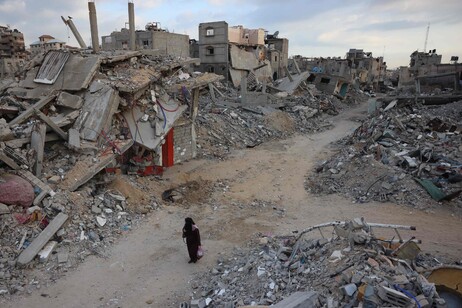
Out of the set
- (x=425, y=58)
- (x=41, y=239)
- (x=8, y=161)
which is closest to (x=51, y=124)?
(x=8, y=161)

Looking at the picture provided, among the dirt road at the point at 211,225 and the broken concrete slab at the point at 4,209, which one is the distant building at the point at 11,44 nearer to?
the dirt road at the point at 211,225

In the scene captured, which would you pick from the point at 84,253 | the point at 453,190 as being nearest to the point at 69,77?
the point at 84,253

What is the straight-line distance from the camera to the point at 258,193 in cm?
1112

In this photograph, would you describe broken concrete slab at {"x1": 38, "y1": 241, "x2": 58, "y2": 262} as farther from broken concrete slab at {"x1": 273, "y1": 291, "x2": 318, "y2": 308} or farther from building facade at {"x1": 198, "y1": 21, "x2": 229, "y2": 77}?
building facade at {"x1": 198, "y1": 21, "x2": 229, "y2": 77}

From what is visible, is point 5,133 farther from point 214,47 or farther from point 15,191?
point 214,47

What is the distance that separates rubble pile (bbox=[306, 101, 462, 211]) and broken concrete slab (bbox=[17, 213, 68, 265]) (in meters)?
7.60

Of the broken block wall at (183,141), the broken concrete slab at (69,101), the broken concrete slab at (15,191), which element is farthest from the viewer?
the broken block wall at (183,141)

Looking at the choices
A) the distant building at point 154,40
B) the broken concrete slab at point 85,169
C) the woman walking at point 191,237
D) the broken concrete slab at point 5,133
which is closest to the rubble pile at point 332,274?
the woman walking at point 191,237

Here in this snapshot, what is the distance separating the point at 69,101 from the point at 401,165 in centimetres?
1070

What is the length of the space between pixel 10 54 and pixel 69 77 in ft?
63.5

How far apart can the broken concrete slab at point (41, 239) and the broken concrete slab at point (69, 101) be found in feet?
11.6

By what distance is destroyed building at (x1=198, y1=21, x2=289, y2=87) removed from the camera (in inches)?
1140

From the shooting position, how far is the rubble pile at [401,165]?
9859 millimetres

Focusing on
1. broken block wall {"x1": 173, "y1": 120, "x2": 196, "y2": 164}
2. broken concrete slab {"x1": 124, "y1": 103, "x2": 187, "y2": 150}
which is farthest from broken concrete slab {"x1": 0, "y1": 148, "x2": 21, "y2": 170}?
broken block wall {"x1": 173, "y1": 120, "x2": 196, "y2": 164}
